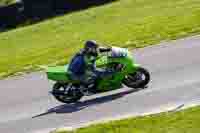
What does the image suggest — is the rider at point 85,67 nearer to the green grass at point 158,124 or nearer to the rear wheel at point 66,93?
the rear wheel at point 66,93

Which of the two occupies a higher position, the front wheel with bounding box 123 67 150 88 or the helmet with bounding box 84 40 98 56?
the helmet with bounding box 84 40 98 56

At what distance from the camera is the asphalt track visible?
1870 centimetres

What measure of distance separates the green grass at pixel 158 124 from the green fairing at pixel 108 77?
334 cm

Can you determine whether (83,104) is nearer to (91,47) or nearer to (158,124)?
(91,47)

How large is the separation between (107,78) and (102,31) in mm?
16735

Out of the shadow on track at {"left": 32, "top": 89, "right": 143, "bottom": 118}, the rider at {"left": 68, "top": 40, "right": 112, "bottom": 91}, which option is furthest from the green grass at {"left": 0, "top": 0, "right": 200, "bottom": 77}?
the shadow on track at {"left": 32, "top": 89, "right": 143, "bottom": 118}

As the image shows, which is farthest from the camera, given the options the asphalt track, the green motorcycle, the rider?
the green motorcycle

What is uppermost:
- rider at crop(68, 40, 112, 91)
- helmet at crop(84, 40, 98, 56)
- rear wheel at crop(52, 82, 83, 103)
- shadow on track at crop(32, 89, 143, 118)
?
helmet at crop(84, 40, 98, 56)

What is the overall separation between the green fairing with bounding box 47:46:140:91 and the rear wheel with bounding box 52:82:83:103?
248mm

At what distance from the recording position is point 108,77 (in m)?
20.6

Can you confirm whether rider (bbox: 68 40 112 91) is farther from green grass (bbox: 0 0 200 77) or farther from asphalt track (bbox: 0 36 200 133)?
green grass (bbox: 0 0 200 77)

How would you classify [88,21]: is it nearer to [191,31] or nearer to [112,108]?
[191,31]

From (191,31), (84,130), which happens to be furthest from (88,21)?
(84,130)

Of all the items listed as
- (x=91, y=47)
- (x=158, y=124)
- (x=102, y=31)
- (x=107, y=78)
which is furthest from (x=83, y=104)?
(x=102, y=31)
